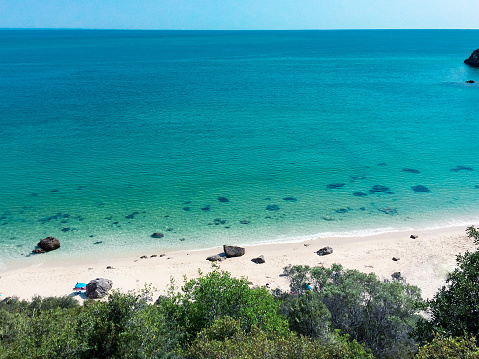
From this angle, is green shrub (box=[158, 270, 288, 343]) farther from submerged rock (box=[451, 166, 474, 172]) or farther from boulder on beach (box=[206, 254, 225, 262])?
submerged rock (box=[451, 166, 474, 172])

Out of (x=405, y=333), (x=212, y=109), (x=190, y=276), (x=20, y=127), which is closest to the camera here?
(x=405, y=333)

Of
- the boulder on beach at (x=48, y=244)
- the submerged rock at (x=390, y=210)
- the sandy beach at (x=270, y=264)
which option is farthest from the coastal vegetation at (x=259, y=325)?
the submerged rock at (x=390, y=210)

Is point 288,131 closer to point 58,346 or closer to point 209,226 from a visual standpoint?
point 209,226

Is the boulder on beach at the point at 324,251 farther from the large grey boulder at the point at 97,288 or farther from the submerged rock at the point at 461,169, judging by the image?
the submerged rock at the point at 461,169

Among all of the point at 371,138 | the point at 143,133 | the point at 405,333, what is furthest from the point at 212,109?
the point at 405,333

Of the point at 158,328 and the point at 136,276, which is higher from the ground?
the point at 136,276

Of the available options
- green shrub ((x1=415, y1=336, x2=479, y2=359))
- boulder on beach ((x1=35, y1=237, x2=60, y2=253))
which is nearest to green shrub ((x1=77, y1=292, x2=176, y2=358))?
green shrub ((x1=415, y1=336, x2=479, y2=359))

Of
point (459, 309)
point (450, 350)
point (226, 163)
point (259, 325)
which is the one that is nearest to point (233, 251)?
point (259, 325)
